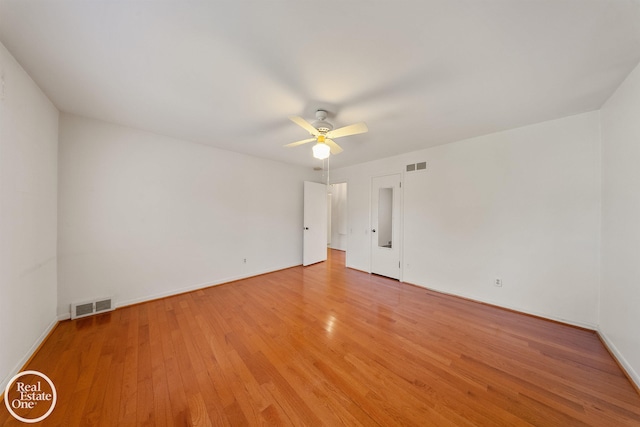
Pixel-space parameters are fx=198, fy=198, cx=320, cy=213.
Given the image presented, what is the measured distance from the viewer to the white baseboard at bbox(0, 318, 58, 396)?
1475mm

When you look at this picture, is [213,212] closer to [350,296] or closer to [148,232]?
[148,232]

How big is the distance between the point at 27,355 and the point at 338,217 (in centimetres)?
633

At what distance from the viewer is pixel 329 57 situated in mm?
1490

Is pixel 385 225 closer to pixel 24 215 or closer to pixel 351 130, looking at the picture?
pixel 351 130

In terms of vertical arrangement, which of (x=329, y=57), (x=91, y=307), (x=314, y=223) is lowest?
(x=91, y=307)

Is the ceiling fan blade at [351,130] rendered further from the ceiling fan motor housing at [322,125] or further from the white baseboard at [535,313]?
the white baseboard at [535,313]

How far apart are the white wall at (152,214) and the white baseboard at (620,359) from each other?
183 inches

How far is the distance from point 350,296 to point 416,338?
1196mm

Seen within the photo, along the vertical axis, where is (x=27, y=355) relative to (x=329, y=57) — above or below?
below

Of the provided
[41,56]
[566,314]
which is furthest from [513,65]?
[41,56]

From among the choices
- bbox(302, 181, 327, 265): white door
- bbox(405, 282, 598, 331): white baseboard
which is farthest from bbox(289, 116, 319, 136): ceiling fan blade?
bbox(405, 282, 598, 331): white baseboard

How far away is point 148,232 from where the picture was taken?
300 centimetres

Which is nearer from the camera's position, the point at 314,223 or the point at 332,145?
the point at 332,145

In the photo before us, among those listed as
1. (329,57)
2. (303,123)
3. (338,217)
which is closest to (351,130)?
(303,123)
